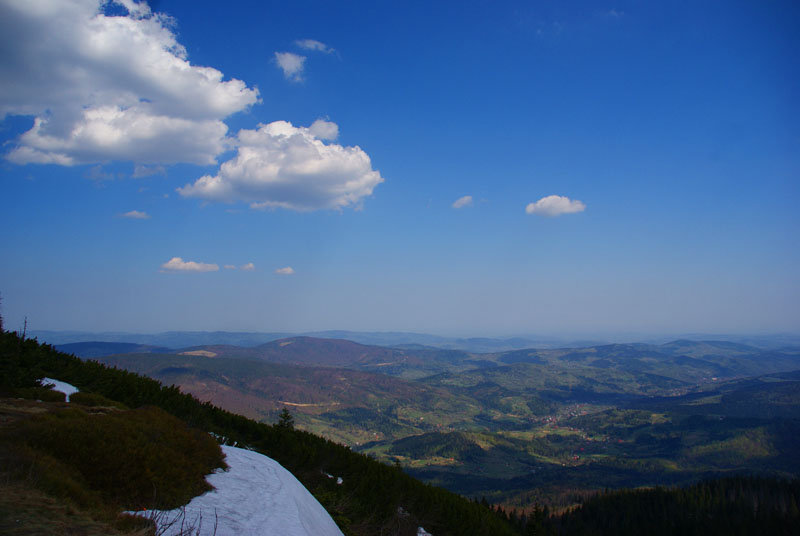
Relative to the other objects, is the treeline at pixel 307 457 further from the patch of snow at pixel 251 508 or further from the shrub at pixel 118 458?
the shrub at pixel 118 458

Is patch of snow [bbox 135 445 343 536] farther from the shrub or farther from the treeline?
the treeline

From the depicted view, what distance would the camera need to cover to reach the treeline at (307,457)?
22964 mm

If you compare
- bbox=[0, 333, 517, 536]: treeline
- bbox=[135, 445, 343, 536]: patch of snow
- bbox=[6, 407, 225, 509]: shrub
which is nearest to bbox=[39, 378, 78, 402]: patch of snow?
bbox=[0, 333, 517, 536]: treeline

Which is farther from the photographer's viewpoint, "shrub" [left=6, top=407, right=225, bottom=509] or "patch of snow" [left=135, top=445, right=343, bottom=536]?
"shrub" [left=6, top=407, right=225, bottom=509]

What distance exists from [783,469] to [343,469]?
274 metres

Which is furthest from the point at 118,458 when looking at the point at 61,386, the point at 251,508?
the point at 61,386

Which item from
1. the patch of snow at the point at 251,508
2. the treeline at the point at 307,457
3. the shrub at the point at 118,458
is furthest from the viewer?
the treeline at the point at 307,457

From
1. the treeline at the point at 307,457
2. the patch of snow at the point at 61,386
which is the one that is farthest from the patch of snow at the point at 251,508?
the patch of snow at the point at 61,386

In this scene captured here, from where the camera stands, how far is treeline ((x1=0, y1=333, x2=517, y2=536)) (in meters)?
23.0

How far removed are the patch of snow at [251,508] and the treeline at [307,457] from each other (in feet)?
25.0

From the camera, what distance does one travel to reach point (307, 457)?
3256cm

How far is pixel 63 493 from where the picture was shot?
9.19 metres

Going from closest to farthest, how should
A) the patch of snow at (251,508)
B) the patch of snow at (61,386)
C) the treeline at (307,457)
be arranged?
1. the patch of snow at (251,508)
2. the patch of snow at (61,386)
3. the treeline at (307,457)

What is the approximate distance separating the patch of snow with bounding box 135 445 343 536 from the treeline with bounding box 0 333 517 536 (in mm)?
7609
